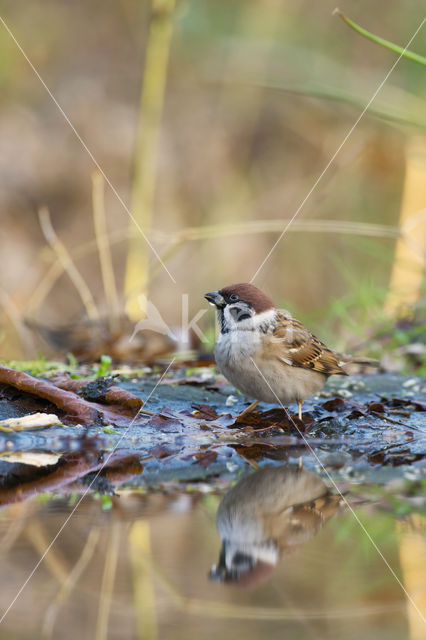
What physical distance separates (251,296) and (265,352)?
0.39 meters

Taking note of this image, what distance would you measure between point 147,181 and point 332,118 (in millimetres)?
5105

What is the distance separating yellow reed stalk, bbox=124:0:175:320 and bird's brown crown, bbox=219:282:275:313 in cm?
216

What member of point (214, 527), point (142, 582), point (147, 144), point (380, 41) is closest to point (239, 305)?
point (380, 41)

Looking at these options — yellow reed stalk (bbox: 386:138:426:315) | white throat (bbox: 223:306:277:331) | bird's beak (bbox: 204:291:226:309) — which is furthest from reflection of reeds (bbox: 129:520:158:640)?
yellow reed stalk (bbox: 386:138:426:315)

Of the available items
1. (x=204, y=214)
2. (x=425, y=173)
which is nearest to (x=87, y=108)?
(x=204, y=214)

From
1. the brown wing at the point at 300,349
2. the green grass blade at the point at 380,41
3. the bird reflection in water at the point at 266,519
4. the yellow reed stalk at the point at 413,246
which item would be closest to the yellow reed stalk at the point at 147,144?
the yellow reed stalk at the point at 413,246

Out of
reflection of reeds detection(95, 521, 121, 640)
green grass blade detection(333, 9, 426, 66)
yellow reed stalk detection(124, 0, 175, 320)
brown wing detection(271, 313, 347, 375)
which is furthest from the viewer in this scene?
yellow reed stalk detection(124, 0, 175, 320)

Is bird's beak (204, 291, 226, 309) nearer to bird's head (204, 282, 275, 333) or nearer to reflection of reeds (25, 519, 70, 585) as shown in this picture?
bird's head (204, 282, 275, 333)

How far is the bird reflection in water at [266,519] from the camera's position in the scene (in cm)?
190

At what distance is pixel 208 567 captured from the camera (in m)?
1.89

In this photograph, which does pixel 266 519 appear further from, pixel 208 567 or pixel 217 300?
pixel 217 300

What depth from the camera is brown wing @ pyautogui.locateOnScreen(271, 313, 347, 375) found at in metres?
4.39

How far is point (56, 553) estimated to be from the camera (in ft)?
6.46

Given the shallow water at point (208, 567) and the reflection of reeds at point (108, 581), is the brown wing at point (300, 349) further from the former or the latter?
the reflection of reeds at point (108, 581)
